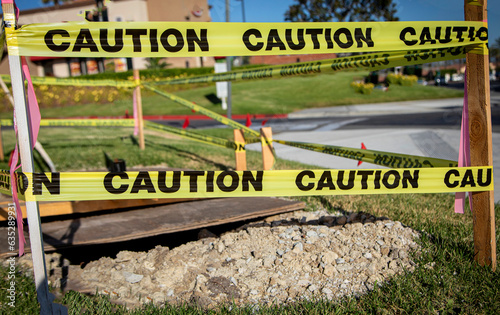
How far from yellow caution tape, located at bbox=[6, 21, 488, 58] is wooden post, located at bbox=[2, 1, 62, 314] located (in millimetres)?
98

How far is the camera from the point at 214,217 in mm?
4004

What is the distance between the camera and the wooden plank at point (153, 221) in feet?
12.0

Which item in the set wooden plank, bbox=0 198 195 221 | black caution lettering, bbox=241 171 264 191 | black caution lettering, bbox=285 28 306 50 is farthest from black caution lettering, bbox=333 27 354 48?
wooden plank, bbox=0 198 195 221

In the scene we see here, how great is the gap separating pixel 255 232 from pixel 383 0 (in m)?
28.3

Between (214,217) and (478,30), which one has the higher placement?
(478,30)

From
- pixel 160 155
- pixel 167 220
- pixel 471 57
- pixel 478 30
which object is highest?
pixel 478 30

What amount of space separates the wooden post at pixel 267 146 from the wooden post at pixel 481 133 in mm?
2802

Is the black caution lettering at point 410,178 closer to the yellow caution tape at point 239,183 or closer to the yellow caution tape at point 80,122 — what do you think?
the yellow caution tape at point 239,183

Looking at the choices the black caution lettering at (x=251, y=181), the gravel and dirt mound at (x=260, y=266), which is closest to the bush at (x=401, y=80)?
the gravel and dirt mound at (x=260, y=266)

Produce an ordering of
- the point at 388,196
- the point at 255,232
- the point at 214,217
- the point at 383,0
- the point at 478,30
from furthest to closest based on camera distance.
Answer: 1. the point at 383,0
2. the point at 388,196
3. the point at 214,217
4. the point at 255,232
5. the point at 478,30

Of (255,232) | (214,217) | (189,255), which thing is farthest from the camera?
(214,217)

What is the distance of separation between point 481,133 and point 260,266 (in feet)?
6.50

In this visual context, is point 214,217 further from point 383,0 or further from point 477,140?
point 383,0

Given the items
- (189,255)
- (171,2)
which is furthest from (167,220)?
(171,2)
